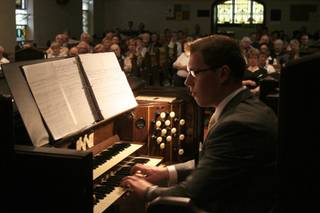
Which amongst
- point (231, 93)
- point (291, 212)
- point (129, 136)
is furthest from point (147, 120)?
point (291, 212)

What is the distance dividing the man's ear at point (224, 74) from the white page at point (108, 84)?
1074 millimetres

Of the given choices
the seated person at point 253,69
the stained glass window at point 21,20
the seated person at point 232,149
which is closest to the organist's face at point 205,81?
the seated person at point 232,149

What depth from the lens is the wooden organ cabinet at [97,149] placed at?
2139 millimetres

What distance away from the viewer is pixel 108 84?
3273 mm

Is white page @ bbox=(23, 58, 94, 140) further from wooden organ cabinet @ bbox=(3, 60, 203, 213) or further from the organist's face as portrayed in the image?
the organist's face

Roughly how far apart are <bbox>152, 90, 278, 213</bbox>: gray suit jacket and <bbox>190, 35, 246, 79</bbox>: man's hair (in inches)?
8.8

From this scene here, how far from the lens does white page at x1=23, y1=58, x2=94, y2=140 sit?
250 cm

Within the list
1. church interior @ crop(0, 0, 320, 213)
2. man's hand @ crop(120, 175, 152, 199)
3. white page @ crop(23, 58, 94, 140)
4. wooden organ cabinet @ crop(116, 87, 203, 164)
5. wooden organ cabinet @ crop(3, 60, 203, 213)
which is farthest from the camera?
wooden organ cabinet @ crop(116, 87, 203, 164)

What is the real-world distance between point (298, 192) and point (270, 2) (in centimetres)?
1858

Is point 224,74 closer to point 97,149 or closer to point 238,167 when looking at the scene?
point 238,167

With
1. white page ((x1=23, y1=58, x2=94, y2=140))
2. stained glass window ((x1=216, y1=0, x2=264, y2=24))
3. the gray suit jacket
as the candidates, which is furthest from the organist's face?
stained glass window ((x1=216, y1=0, x2=264, y2=24))

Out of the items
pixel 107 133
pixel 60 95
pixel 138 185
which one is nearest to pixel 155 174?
pixel 138 185

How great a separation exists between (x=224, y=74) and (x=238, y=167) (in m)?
0.42

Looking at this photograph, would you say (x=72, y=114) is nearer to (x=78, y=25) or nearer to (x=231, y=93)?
(x=231, y=93)
